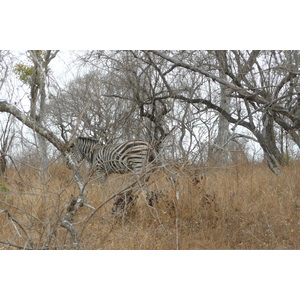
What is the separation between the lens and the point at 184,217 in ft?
17.0

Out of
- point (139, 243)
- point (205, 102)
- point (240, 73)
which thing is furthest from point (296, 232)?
point (205, 102)

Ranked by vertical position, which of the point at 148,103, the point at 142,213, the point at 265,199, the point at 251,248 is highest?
the point at 148,103

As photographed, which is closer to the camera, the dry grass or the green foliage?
the dry grass

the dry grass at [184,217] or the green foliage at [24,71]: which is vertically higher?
the green foliage at [24,71]

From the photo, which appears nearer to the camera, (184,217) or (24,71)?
(184,217)

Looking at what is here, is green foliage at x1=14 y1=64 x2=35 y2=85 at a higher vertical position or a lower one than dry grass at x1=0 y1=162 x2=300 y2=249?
higher

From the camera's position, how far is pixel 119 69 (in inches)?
271

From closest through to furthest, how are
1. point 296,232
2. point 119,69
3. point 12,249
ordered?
point 12,249
point 296,232
point 119,69

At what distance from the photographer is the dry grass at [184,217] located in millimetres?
4469

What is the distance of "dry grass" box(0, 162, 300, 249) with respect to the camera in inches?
176

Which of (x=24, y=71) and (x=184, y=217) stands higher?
(x=24, y=71)

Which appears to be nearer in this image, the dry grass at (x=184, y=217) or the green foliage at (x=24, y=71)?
the dry grass at (x=184, y=217)

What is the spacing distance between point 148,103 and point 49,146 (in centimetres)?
193

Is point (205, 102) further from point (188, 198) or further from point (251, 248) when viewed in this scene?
point (251, 248)
